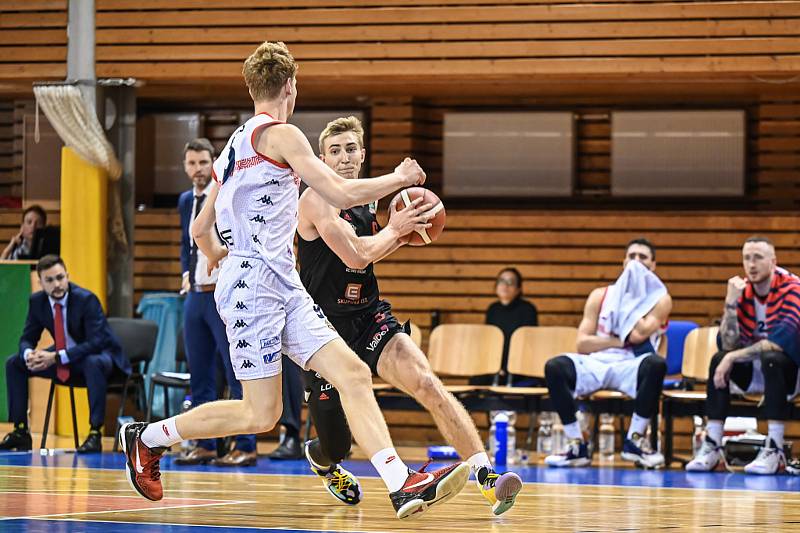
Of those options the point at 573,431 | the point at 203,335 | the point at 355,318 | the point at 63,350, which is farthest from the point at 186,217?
the point at 355,318

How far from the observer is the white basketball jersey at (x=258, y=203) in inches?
201

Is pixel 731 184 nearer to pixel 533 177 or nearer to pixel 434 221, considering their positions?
pixel 533 177

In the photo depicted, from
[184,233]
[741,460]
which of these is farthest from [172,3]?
[741,460]

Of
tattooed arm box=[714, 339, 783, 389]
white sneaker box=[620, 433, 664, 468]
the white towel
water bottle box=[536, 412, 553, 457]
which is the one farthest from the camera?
water bottle box=[536, 412, 553, 457]

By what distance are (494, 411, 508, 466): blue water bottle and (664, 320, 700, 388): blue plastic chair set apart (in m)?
1.48

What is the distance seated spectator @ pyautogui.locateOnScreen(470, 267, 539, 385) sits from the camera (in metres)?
11.1

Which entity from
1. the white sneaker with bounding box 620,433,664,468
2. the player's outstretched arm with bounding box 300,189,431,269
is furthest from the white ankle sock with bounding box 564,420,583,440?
the player's outstretched arm with bounding box 300,189,431,269

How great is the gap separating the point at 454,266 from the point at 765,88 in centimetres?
319

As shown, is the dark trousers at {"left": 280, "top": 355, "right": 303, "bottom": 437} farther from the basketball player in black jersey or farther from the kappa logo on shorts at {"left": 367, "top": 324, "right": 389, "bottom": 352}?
the kappa logo on shorts at {"left": 367, "top": 324, "right": 389, "bottom": 352}

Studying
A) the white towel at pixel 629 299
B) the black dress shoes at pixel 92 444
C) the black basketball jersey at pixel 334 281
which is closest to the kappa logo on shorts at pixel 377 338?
the black basketball jersey at pixel 334 281

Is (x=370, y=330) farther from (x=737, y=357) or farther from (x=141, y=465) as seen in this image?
(x=737, y=357)

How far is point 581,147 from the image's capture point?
1277 centimetres

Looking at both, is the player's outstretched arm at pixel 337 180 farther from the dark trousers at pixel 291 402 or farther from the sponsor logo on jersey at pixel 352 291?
the dark trousers at pixel 291 402

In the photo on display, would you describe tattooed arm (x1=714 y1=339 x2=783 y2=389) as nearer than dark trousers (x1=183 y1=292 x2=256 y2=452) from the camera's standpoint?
No
